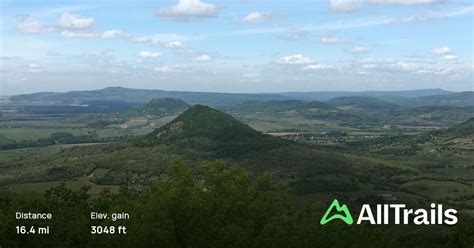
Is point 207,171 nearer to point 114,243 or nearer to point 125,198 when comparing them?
point 125,198

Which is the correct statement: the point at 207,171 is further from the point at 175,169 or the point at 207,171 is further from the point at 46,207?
the point at 46,207

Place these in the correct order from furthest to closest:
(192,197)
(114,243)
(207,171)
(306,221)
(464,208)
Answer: (464,208)
(207,171)
(306,221)
(192,197)
(114,243)

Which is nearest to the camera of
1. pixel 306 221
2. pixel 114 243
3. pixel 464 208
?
pixel 114 243

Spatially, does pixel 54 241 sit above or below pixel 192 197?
below

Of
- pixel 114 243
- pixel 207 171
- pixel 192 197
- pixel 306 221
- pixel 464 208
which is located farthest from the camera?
pixel 464 208

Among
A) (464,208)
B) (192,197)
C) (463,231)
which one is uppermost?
(192,197)

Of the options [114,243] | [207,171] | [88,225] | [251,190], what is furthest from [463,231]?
[88,225]

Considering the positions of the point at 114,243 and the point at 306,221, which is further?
the point at 306,221

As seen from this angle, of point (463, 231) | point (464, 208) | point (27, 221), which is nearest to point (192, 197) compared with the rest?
point (27, 221)

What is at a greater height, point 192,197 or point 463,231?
point 192,197
